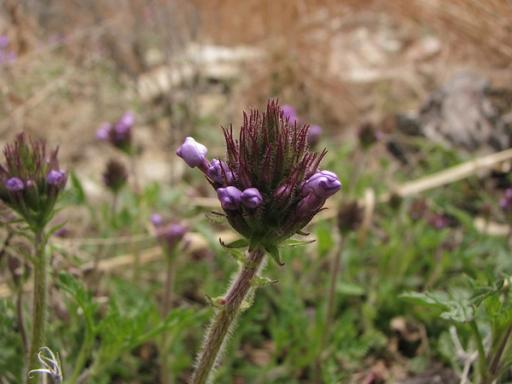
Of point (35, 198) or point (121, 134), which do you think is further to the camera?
point (121, 134)

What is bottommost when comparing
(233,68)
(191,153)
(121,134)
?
(191,153)

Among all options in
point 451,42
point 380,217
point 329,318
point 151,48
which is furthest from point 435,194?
point 151,48

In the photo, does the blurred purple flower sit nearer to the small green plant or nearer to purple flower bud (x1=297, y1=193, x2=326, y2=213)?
purple flower bud (x1=297, y1=193, x2=326, y2=213)

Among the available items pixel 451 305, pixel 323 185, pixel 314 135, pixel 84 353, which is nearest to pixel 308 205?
pixel 323 185

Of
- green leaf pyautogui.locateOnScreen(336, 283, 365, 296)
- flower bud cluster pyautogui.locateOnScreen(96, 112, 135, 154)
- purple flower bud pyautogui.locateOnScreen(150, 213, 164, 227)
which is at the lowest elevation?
green leaf pyautogui.locateOnScreen(336, 283, 365, 296)

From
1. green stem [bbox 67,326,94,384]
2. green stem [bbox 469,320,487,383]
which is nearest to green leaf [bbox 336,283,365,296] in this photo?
green stem [bbox 469,320,487,383]

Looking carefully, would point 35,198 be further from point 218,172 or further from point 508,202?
point 508,202

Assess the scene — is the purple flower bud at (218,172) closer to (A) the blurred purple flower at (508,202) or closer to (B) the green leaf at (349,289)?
(B) the green leaf at (349,289)

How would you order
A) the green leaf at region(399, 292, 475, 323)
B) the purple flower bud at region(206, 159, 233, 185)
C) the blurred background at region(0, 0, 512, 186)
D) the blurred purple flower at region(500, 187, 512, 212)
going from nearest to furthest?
1. the purple flower bud at region(206, 159, 233, 185)
2. the green leaf at region(399, 292, 475, 323)
3. the blurred purple flower at region(500, 187, 512, 212)
4. the blurred background at region(0, 0, 512, 186)
